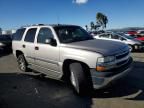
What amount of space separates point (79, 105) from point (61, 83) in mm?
2046

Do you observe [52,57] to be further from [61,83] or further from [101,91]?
[101,91]

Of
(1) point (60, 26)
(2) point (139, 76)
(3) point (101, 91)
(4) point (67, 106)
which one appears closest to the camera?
(4) point (67, 106)

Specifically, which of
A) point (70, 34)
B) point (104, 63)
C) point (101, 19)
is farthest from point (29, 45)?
point (101, 19)

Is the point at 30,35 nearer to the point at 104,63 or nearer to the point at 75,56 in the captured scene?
the point at 75,56

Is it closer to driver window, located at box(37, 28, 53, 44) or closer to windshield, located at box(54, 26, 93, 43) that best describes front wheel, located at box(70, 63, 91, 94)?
windshield, located at box(54, 26, 93, 43)

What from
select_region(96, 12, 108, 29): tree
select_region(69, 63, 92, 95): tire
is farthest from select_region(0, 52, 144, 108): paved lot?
select_region(96, 12, 108, 29): tree

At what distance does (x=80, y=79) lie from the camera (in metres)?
5.57

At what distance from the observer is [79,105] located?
5.23m

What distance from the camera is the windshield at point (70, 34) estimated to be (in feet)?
21.5

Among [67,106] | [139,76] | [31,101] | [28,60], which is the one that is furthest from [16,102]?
[139,76]

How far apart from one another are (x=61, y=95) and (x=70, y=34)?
1.96 m

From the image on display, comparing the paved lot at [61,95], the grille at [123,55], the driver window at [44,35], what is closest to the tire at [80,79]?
the paved lot at [61,95]

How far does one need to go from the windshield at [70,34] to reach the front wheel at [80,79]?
3.36 feet

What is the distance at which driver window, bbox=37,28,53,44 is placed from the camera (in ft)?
22.6
